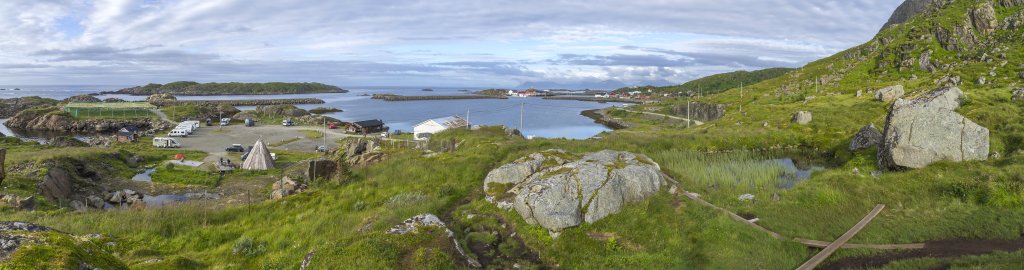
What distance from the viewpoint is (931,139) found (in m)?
23.1

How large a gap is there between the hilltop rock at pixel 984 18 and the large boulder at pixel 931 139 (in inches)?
3424

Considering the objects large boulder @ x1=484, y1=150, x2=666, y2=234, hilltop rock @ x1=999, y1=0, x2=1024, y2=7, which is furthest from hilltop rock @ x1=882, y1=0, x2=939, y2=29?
large boulder @ x1=484, y1=150, x2=666, y2=234

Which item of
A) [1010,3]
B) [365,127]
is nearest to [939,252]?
[365,127]

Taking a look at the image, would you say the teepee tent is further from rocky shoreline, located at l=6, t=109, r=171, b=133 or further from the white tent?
rocky shoreline, located at l=6, t=109, r=171, b=133

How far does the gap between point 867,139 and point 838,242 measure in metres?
22.4

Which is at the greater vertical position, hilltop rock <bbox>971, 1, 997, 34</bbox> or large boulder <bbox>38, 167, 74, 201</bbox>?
hilltop rock <bbox>971, 1, 997, 34</bbox>

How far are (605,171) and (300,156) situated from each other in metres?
42.9

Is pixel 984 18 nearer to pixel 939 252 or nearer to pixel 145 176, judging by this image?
pixel 939 252

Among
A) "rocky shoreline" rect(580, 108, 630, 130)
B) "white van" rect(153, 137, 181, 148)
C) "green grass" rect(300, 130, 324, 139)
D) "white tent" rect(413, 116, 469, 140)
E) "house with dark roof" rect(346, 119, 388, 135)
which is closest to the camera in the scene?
"white van" rect(153, 137, 181, 148)

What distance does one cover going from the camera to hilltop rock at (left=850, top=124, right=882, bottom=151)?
1228 inches

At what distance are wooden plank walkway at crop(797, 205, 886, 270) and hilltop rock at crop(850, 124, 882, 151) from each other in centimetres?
1768

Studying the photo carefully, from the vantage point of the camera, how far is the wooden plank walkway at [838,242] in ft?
42.1

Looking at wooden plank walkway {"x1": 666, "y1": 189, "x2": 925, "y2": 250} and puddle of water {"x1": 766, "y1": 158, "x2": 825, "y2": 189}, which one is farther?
puddle of water {"x1": 766, "y1": 158, "x2": 825, "y2": 189}

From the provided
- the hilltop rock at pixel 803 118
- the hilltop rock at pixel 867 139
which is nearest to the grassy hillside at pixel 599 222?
the hilltop rock at pixel 867 139
